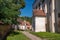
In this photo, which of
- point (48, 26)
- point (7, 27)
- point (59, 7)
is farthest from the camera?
point (48, 26)

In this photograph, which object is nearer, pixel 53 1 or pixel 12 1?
pixel 12 1

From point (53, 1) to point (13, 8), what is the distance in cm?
1535

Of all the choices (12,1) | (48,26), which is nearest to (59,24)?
(48,26)

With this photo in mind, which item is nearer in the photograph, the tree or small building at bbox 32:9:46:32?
the tree

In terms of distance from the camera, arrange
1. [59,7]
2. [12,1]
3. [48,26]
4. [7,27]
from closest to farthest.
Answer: [12,1] → [7,27] → [59,7] → [48,26]

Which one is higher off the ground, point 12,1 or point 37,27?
point 12,1

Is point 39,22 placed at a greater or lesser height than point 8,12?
lesser

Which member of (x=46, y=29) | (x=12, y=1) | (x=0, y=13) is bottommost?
(x=46, y=29)

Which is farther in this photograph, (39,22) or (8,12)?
(39,22)

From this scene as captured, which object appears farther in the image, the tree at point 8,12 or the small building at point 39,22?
the small building at point 39,22

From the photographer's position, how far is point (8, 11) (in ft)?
86.9

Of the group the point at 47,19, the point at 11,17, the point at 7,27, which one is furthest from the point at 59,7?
the point at 11,17

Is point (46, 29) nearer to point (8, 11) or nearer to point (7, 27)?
point (7, 27)

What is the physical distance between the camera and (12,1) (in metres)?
28.1
